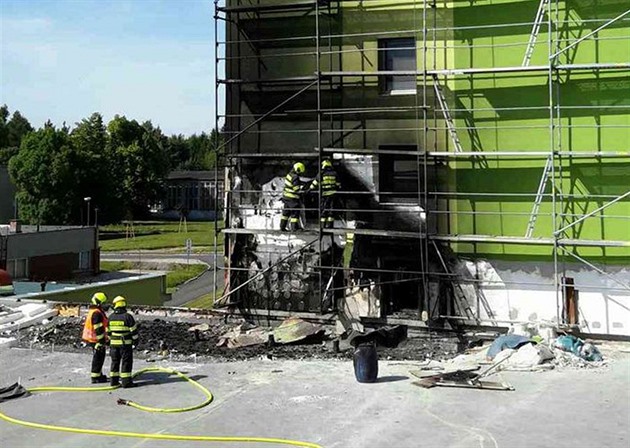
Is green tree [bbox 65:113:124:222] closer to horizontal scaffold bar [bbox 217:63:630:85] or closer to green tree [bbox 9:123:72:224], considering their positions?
green tree [bbox 9:123:72:224]

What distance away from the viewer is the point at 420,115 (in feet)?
46.9

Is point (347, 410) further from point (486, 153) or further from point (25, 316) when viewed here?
point (25, 316)

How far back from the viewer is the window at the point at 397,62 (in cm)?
1462

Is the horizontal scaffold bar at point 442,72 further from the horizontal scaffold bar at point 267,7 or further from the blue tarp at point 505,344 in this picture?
the blue tarp at point 505,344

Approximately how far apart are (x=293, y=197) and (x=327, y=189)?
82 centimetres

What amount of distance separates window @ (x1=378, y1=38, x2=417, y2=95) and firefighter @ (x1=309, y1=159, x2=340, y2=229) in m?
2.14

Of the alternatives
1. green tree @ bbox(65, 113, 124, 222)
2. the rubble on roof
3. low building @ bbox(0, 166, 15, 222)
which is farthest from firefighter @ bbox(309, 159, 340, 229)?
low building @ bbox(0, 166, 15, 222)

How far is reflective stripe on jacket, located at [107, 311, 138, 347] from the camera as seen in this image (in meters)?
10.3

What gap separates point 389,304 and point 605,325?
173 inches

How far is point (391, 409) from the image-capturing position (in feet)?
29.5

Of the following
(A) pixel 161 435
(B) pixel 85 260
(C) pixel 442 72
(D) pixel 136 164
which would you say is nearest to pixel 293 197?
(C) pixel 442 72

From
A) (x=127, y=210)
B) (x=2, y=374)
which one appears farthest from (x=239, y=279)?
(x=127, y=210)

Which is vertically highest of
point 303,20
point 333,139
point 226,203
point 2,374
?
point 303,20

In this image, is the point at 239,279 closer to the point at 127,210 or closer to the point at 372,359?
the point at 372,359
